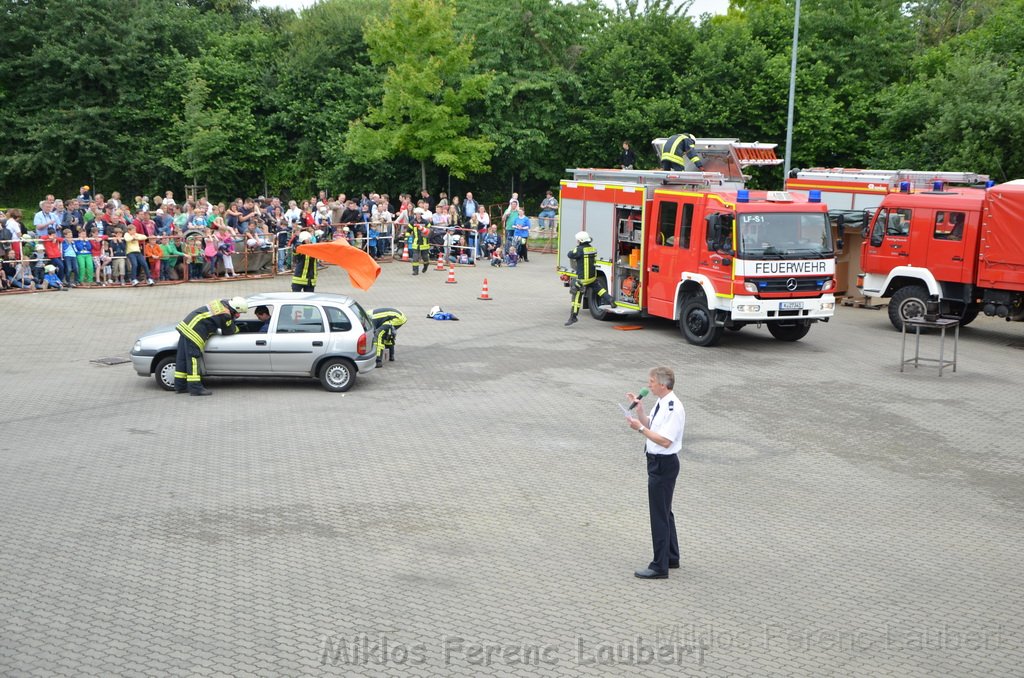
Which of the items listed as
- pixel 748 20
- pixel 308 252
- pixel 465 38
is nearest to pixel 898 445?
pixel 308 252

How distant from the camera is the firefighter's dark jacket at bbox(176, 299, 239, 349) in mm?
15227

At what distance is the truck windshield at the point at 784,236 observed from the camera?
730 inches

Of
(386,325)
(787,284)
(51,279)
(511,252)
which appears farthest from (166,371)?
(511,252)

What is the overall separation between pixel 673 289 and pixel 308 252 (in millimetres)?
6560

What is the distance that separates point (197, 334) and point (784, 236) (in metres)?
9.79

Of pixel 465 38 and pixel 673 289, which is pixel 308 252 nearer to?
pixel 673 289

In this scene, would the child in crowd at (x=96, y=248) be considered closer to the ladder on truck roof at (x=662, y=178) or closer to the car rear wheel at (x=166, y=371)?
the car rear wheel at (x=166, y=371)

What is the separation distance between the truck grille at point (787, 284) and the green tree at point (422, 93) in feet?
61.3

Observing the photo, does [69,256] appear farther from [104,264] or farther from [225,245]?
[225,245]

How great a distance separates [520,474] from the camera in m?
12.0

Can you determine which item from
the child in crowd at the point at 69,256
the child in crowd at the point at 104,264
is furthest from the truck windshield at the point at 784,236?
the child in crowd at the point at 69,256

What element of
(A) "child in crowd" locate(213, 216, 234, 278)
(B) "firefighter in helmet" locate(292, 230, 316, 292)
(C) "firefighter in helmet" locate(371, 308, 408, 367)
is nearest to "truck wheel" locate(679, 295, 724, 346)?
(C) "firefighter in helmet" locate(371, 308, 408, 367)

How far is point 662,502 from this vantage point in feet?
29.2

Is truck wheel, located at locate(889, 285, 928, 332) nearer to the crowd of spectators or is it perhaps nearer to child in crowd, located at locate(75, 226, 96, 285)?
the crowd of spectators
